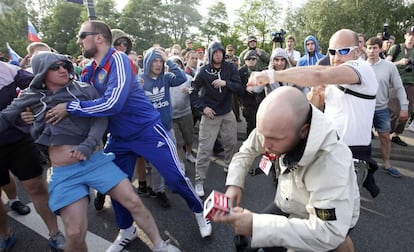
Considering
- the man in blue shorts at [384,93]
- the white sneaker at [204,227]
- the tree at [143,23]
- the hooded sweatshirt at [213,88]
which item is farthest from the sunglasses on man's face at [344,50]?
the tree at [143,23]

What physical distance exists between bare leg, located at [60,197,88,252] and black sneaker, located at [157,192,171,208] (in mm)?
1452

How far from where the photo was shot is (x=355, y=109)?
2166mm

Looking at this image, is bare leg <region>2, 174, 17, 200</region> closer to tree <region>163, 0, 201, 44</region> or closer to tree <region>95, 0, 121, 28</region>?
tree <region>95, 0, 121, 28</region>

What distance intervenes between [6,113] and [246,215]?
Answer: 198cm

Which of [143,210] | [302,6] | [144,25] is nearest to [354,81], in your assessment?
[143,210]

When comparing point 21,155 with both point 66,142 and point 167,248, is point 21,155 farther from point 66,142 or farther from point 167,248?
point 167,248

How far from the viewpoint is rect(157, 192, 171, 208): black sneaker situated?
344 cm

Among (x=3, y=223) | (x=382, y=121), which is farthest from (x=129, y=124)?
(x=382, y=121)

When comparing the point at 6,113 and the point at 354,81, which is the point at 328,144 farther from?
the point at 6,113

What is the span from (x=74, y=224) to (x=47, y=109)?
888mm

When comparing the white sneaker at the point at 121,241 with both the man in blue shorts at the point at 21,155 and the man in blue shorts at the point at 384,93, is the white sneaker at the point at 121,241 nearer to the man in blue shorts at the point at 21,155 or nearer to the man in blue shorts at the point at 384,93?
the man in blue shorts at the point at 21,155

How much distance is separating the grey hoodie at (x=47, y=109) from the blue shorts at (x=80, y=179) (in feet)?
0.57

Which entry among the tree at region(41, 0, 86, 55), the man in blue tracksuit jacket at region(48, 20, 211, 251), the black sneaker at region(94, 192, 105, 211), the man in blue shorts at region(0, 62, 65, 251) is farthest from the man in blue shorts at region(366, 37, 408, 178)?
the tree at region(41, 0, 86, 55)

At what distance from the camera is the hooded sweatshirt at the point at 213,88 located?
3.73 meters
